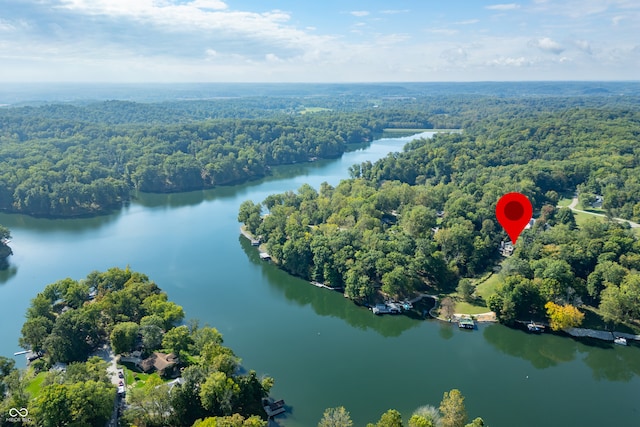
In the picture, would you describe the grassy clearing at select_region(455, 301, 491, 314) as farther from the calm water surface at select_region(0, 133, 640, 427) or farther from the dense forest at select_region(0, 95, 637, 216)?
the dense forest at select_region(0, 95, 637, 216)

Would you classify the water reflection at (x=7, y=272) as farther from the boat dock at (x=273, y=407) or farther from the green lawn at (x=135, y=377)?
the boat dock at (x=273, y=407)

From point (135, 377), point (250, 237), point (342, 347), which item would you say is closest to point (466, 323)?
point (342, 347)

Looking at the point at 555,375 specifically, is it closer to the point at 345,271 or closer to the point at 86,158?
the point at 345,271

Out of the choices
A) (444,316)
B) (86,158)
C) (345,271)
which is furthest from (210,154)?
(444,316)

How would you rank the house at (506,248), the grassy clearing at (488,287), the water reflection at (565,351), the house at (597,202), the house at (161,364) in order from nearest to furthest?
the house at (161,364) → the water reflection at (565,351) → the grassy clearing at (488,287) → the house at (506,248) → the house at (597,202)

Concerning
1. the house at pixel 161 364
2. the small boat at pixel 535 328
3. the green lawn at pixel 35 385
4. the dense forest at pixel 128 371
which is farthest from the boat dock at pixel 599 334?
the green lawn at pixel 35 385

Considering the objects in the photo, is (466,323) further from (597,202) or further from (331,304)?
(597,202)
